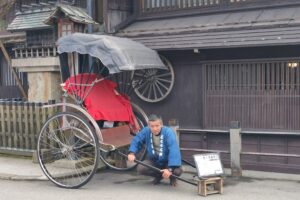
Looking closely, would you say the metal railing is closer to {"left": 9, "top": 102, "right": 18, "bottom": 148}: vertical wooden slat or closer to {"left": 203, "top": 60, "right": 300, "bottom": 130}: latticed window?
{"left": 203, "top": 60, "right": 300, "bottom": 130}: latticed window

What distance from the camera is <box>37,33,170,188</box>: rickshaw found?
809 centimetres

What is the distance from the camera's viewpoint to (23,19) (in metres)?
12.4

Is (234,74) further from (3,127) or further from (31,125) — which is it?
(3,127)

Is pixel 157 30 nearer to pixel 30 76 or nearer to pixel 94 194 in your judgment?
pixel 30 76

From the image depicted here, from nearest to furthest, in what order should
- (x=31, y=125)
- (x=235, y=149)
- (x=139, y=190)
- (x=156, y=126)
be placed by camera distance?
(x=156, y=126) < (x=139, y=190) < (x=235, y=149) < (x=31, y=125)

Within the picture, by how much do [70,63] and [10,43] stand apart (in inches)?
190

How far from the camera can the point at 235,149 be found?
9016 mm

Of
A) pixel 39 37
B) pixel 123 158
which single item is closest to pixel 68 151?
pixel 123 158

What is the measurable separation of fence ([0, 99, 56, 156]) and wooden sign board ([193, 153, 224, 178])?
166 inches

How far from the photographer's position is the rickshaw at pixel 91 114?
809 cm

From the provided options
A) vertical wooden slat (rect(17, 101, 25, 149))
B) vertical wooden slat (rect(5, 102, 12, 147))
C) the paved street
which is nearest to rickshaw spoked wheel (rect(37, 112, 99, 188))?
the paved street

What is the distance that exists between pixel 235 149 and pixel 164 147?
190 centimetres

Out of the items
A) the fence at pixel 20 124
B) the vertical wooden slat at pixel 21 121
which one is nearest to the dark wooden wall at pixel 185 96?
the fence at pixel 20 124

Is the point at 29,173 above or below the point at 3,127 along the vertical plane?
below
